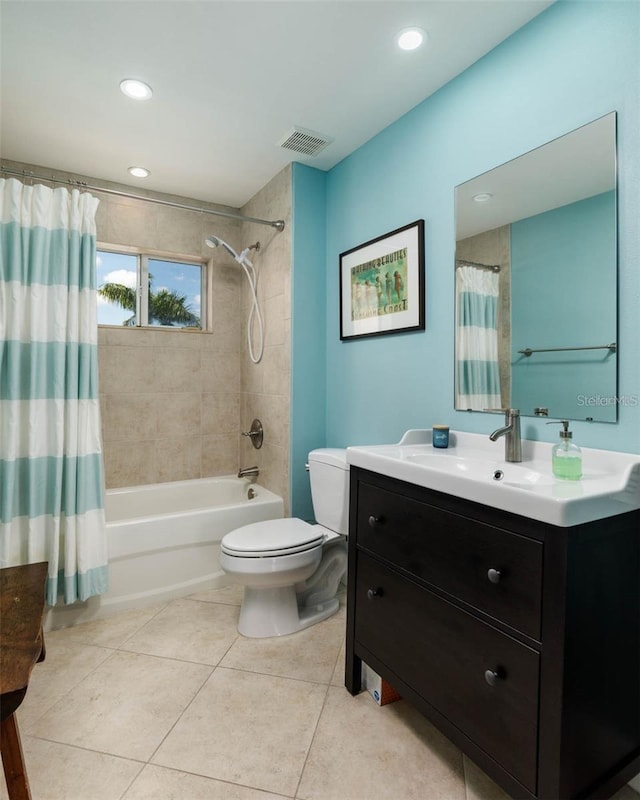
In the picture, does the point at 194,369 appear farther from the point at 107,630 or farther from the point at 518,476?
the point at 518,476

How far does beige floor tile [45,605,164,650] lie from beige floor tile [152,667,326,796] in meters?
0.59

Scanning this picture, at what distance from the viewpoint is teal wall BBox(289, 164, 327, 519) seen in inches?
101

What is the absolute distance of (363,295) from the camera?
7.62 feet

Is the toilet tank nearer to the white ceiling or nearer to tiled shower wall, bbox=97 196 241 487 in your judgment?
tiled shower wall, bbox=97 196 241 487

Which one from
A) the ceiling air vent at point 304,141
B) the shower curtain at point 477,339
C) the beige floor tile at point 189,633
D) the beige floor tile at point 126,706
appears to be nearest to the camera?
the beige floor tile at point 126,706

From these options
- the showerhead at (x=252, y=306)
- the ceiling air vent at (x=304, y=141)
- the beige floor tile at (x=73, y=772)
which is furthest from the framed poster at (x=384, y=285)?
the beige floor tile at (x=73, y=772)

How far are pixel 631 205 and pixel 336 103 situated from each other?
4.50 ft

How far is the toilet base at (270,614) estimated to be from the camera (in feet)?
6.62

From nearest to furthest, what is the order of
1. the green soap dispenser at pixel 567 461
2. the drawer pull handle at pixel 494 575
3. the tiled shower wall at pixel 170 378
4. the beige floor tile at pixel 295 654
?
the drawer pull handle at pixel 494 575 < the green soap dispenser at pixel 567 461 < the beige floor tile at pixel 295 654 < the tiled shower wall at pixel 170 378

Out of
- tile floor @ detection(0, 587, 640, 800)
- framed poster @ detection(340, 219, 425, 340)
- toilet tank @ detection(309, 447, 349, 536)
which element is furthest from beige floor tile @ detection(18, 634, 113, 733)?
framed poster @ detection(340, 219, 425, 340)

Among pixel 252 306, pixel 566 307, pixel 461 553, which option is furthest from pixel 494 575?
pixel 252 306

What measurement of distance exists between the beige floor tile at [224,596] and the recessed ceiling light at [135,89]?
8.19 ft

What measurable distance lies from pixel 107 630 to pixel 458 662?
171cm

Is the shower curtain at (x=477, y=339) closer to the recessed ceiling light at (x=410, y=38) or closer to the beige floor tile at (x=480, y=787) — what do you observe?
the recessed ceiling light at (x=410, y=38)
